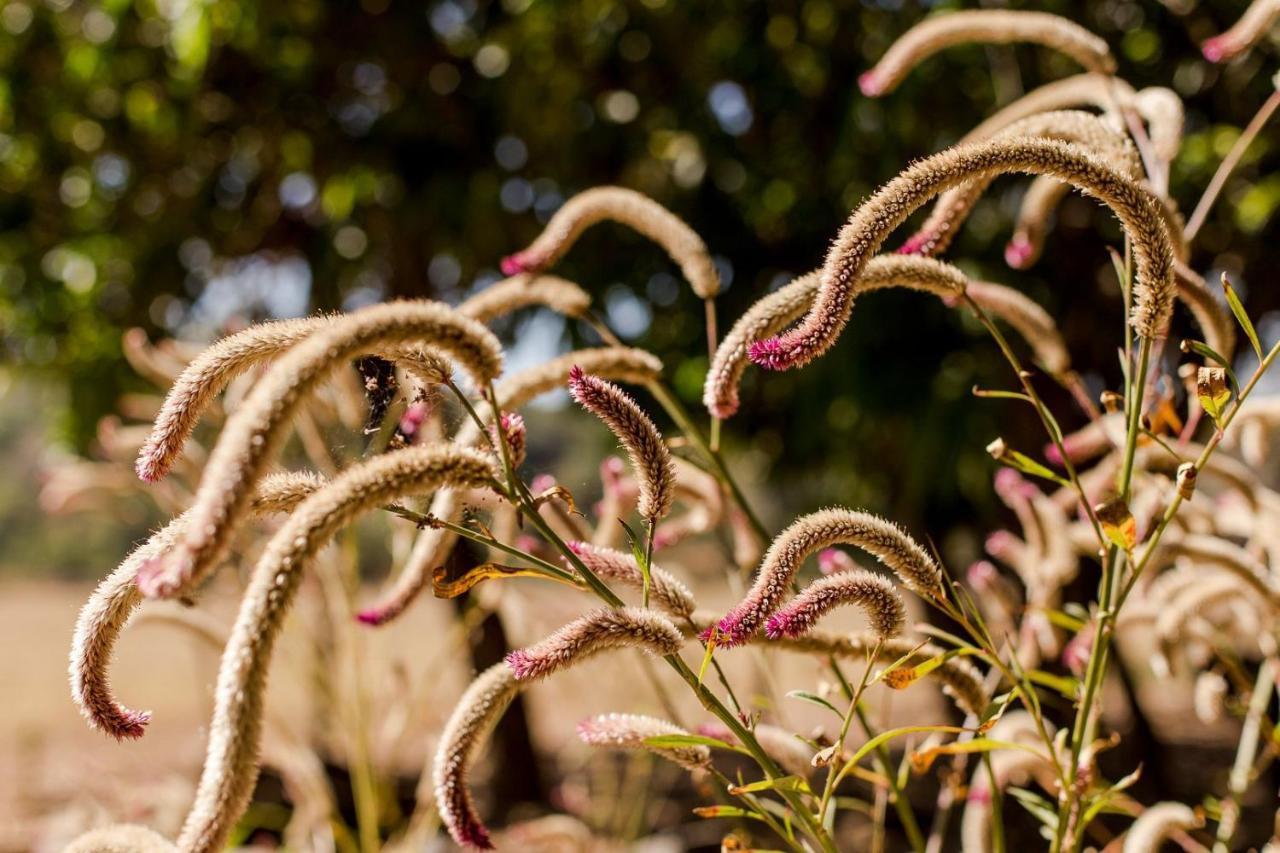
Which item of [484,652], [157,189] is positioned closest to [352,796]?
[484,652]

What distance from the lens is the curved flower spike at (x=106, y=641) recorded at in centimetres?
74

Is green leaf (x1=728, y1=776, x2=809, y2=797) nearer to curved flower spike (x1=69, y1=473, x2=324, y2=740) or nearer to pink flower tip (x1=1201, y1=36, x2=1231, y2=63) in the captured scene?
curved flower spike (x1=69, y1=473, x2=324, y2=740)

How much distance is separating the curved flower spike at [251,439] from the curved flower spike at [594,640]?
0.78ft

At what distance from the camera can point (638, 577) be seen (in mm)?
926

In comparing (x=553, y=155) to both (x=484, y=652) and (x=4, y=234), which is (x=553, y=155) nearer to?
(x=484, y=652)

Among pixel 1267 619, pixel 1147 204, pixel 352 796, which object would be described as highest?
pixel 1147 204

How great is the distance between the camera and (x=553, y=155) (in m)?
4.90

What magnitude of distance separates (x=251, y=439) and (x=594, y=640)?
0.29m

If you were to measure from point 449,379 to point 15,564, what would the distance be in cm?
1959

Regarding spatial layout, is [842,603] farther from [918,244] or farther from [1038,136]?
[1038,136]

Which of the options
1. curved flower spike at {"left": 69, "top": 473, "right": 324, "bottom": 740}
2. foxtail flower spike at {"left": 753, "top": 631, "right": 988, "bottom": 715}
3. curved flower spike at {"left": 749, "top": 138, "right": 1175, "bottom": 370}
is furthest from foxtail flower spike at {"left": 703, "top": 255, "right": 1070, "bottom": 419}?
curved flower spike at {"left": 69, "top": 473, "right": 324, "bottom": 740}

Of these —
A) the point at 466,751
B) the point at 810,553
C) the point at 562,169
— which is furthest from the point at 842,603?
the point at 562,169

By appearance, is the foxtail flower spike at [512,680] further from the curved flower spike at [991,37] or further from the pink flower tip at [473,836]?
the curved flower spike at [991,37]

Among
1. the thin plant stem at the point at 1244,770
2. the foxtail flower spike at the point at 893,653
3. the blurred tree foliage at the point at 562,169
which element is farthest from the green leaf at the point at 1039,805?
the blurred tree foliage at the point at 562,169
